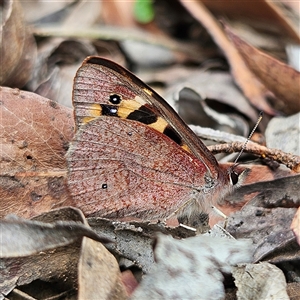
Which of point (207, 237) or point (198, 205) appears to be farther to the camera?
point (198, 205)

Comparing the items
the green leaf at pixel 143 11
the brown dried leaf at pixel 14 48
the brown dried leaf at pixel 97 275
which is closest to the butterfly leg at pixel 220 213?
the brown dried leaf at pixel 97 275

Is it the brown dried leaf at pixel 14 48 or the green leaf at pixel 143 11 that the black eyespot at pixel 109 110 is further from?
the green leaf at pixel 143 11

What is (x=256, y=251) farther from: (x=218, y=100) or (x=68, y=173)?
(x=218, y=100)

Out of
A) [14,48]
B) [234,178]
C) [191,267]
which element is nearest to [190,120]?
[234,178]

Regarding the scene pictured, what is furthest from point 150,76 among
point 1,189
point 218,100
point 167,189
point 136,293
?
point 136,293

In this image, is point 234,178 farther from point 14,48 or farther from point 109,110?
point 14,48

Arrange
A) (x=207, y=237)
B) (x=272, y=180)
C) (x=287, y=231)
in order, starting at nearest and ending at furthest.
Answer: (x=207, y=237), (x=287, y=231), (x=272, y=180)
